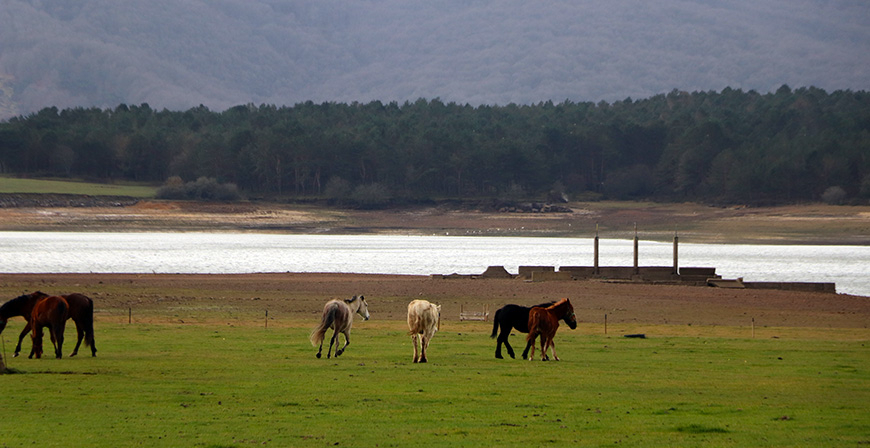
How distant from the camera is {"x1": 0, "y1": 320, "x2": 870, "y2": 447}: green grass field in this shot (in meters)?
12.7

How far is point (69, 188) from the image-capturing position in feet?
419

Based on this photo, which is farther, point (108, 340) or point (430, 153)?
point (430, 153)

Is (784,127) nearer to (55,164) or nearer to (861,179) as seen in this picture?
(861,179)

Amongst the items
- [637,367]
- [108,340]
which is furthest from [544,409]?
[108,340]

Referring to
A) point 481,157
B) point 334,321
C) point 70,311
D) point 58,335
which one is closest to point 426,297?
point 334,321

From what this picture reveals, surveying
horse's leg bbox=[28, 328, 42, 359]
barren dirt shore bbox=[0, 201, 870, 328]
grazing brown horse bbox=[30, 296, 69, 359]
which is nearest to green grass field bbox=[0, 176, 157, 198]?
barren dirt shore bbox=[0, 201, 870, 328]

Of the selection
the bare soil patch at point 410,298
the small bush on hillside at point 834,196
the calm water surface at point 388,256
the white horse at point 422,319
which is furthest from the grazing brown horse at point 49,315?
the small bush on hillside at point 834,196

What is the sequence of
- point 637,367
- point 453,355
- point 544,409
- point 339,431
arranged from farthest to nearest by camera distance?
point 453,355, point 637,367, point 544,409, point 339,431

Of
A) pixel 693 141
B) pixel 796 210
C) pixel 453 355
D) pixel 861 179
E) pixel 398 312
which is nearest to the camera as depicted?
pixel 453 355

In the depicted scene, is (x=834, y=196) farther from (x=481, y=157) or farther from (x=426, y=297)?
(x=426, y=297)

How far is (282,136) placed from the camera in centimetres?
15550

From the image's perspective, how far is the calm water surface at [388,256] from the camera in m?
64.8

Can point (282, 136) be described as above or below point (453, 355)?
above

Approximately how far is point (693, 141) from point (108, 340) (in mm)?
139761
